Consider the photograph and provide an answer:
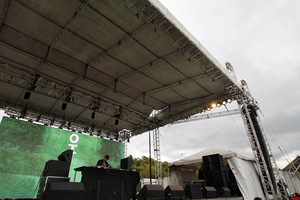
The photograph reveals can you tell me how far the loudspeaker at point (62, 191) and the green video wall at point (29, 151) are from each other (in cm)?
622

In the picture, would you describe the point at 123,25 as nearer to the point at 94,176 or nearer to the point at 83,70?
the point at 83,70

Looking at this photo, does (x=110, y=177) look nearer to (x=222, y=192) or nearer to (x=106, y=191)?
(x=106, y=191)

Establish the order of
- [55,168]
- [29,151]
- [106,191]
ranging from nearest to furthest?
[106,191]
[55,168]
[29,151]

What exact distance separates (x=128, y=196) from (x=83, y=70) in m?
6.26

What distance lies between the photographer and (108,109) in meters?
12.3

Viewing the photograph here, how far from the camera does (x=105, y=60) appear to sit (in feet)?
26.2

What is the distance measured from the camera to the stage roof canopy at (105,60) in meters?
5.82

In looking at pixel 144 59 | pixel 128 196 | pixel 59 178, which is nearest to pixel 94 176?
pixel 59 178

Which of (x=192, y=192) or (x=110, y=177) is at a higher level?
(x=110, y=177)

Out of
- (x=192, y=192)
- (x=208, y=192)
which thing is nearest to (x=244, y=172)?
(x=208, y=192)

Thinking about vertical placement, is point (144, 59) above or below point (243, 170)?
above

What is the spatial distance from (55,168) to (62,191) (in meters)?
2.66

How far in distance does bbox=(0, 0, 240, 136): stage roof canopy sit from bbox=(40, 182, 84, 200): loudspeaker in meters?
5.16

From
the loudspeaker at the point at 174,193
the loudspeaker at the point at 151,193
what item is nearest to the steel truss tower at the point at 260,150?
the loudspeaker at the point at 174,193
